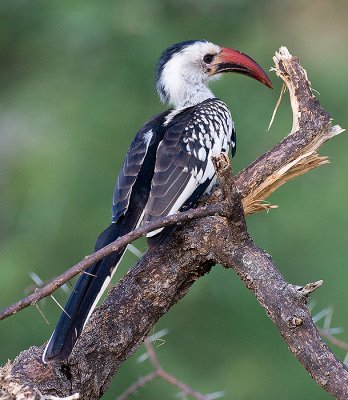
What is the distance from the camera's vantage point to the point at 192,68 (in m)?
4.12

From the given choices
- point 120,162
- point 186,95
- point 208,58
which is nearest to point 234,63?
point 208,58

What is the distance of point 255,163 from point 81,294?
26.5 inches

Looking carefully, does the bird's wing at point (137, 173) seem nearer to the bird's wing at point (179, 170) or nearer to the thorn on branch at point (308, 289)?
the bird's wing at point (179, 170)

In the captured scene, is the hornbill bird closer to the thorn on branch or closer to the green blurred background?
the thorn on branch

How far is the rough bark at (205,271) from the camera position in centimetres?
239

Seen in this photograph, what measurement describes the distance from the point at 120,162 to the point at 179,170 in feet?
8.48

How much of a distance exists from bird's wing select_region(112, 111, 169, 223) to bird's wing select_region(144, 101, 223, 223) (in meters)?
0.05

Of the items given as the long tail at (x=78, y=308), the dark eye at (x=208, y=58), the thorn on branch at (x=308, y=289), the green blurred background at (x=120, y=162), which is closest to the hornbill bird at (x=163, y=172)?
the long tail at (x=78, y=308)

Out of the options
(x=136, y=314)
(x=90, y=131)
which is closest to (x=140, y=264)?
(x=136, y=314)

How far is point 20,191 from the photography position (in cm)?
624

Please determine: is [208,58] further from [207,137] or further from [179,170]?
[179,170]

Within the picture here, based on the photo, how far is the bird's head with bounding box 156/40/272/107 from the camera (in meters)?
4.06

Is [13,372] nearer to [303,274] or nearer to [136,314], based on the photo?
[136,314]

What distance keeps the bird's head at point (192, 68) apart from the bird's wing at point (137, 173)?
23.2 inches
